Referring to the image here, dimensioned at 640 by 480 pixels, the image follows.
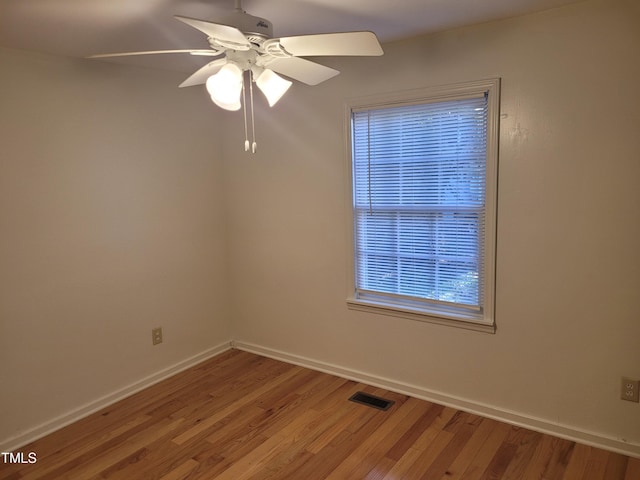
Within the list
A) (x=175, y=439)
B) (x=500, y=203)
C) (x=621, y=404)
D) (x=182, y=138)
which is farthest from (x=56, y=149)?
(x=621, y=404)

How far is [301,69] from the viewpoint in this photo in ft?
6.83

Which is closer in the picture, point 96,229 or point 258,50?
point 258,50

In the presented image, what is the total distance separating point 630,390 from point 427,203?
144cm

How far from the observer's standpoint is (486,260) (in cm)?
264

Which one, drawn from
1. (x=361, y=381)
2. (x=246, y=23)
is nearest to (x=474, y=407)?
(x=361, y=381)

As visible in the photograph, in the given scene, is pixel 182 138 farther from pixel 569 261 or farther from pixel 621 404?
pixel 621 404

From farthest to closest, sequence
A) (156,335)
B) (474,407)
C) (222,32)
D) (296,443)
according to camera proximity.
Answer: (156,335)
(474,407)
(296,443)
(222,32)

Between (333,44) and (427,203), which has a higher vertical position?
(333,44)

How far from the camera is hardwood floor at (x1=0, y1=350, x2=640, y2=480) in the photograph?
2309mm

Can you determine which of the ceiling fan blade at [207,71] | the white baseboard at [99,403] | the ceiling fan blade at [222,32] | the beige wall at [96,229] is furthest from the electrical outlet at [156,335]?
the ceiling fan blade at [222,32]

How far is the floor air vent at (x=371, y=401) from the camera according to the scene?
2.93m

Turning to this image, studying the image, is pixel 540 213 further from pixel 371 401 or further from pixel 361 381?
pixel 361 381

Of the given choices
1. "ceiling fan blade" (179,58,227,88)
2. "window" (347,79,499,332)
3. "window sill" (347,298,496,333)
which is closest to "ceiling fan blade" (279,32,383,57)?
"ceiling fan blade" (179,58,227,88)

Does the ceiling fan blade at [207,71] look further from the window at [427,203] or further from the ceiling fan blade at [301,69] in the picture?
the window at [427,203]
